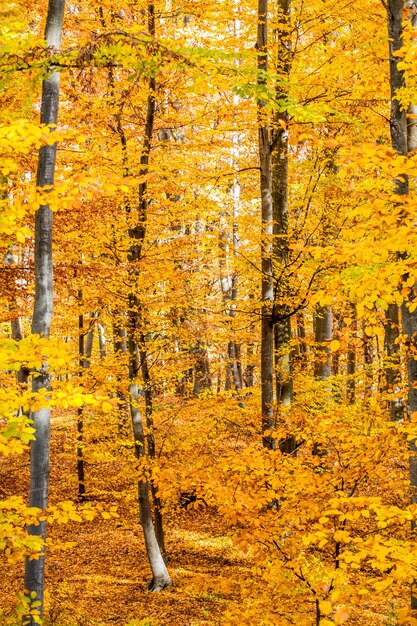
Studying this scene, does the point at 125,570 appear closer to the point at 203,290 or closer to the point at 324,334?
the point at 203,290

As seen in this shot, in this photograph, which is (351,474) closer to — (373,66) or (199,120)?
(199,120)

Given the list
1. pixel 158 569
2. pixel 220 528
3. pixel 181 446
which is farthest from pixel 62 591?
pixel 220 528

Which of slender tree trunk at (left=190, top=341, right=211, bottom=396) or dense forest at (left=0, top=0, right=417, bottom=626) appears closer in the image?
dense forest at (left=0, top=0, right=417, bottom=626)

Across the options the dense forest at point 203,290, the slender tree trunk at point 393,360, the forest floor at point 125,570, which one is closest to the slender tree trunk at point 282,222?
the dense forest at point 203,290

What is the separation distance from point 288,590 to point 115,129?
8373 millimetres

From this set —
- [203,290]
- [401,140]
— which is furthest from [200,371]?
[401,140]

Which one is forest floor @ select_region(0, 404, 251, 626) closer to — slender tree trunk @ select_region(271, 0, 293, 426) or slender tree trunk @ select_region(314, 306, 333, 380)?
slender tree trunk @ select_region(271, 0, 293, 426)

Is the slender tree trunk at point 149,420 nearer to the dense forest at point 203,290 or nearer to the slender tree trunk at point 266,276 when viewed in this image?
the dense forest at point 203,290

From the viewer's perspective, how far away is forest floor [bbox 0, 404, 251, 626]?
8.89 meters

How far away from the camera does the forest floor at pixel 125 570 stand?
8891 mm

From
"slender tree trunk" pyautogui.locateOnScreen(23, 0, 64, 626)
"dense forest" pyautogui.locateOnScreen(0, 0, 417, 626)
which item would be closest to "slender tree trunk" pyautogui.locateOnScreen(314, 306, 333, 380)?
"dense forest" pyautogui.locateOnScreen(0, 0, 417, 626)

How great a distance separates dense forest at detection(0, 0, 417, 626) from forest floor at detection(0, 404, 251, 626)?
74 millimetres

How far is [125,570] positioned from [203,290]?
6.38m

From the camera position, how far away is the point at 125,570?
11.8 m
